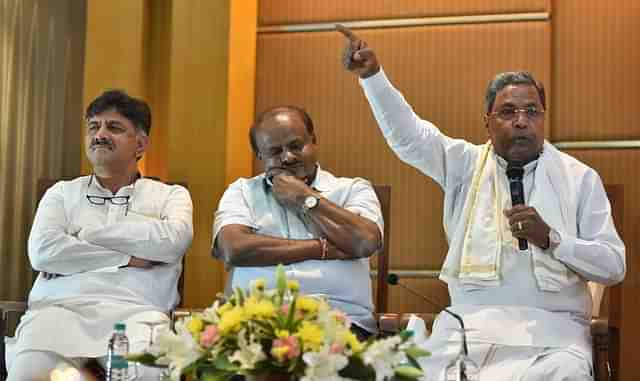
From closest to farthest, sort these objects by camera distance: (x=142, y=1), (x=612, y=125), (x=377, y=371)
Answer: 1. (x=377, y=371)
2. (x=612, y=125)
3. (x=142, y=1)

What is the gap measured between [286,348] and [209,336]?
197mm

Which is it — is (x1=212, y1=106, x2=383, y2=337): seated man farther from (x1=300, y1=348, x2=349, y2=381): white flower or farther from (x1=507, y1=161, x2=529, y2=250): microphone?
(x1=300, y1=348, x2=349, y2=381): white flower

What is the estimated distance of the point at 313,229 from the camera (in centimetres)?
382

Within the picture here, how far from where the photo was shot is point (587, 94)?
4457 mm

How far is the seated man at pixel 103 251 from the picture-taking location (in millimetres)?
3605

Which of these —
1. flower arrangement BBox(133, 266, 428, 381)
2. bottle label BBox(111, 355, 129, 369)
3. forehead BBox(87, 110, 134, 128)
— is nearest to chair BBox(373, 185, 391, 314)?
forehead BBox(87, 110, 134, 128)

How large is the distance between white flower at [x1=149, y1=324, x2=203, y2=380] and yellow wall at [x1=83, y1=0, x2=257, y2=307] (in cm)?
236

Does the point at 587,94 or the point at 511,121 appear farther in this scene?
the point at 587,94

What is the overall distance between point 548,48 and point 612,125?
457 mm

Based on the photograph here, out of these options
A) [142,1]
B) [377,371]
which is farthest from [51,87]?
[377,371]

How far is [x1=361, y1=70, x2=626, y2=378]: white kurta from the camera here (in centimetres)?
341

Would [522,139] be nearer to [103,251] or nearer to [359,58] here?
[359,58]

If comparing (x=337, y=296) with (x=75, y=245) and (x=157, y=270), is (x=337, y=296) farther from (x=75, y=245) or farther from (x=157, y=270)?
(x=75, y=245)

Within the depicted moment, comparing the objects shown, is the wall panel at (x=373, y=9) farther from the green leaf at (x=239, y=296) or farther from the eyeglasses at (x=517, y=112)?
the green leaf at (x=239, y=296)
